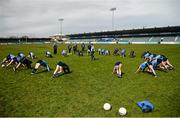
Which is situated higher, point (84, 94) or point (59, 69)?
point (59, 69)

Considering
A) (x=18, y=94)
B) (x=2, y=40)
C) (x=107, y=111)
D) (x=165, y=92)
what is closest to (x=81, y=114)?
(x=107, y=111)

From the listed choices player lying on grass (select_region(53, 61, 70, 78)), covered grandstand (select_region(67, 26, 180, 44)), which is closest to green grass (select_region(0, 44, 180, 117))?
player lying on grass (select_region(53, 61, 70, 78))

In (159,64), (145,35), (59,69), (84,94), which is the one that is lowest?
(84,94)

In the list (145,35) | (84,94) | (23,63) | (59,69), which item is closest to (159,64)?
(59,69)

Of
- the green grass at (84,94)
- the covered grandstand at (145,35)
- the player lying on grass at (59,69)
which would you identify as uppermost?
the covered grandstand at (145,35)

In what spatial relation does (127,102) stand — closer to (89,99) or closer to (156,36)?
(89,99)

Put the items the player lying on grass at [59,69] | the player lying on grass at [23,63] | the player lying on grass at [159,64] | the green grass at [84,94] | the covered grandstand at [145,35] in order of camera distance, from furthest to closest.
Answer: the covered grandstand at [145,35] → the player lying on grass at [159,64] → the player lying on grass at [23,63] → the player lying on grass at [59,69] → the green grass at [84,94]

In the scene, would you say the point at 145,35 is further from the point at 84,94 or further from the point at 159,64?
the point at 84,94

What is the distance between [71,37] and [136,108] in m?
132

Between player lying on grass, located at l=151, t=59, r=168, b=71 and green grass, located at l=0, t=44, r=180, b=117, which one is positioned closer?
green grass, located at l=0, t=44, r=180, b=117

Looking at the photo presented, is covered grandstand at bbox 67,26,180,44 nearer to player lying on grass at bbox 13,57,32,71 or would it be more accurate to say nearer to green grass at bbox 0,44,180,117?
player lying on grass at bbox 13,57,32,71

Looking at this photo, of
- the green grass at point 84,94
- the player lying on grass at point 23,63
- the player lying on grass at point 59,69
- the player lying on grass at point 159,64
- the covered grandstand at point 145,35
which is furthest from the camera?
the covered grandstand at point 145,35

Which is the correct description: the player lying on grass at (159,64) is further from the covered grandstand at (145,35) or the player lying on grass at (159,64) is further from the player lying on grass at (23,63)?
the covered grandstand at (145,35)

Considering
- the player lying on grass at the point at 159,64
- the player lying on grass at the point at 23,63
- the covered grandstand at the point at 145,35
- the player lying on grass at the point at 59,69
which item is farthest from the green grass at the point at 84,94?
the covered grandstand at the point at 145,35
